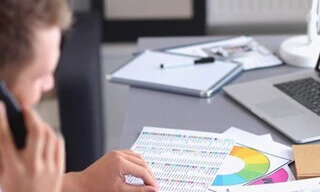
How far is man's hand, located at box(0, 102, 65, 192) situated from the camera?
0.77 m

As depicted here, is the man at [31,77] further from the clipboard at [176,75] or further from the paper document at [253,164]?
the clipboard at [176,75]

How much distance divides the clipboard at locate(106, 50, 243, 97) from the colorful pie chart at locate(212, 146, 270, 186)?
0.29 meters

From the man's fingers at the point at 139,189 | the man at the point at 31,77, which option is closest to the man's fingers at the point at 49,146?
the man at the point at 31,77

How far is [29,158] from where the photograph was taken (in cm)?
78

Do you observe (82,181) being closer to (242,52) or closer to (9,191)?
(9,191)

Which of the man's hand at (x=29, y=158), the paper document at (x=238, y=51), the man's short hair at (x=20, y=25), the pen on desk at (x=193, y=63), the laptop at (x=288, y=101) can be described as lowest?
the laptop at (x=288, y=101)

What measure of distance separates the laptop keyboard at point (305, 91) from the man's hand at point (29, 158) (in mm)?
734

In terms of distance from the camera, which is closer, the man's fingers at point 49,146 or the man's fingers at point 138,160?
the man's fingers at point 49,146

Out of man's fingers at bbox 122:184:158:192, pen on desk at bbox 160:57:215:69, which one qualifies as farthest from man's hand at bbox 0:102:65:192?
pen on desk at bbox 160:57:215:69

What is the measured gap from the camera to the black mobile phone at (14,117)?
0.76 metres

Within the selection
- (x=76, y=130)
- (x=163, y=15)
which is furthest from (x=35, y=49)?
(x=163, y=15)

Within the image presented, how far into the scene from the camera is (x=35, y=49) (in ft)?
2.38

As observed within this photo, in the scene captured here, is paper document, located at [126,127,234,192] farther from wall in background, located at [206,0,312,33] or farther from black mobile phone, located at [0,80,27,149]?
wall in background, located at [206,0,312,33]

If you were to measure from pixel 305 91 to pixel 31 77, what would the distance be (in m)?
0.86
